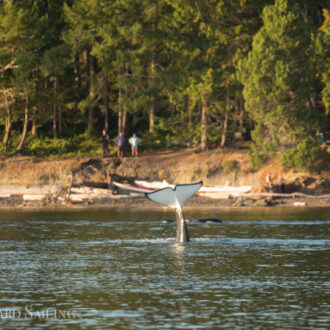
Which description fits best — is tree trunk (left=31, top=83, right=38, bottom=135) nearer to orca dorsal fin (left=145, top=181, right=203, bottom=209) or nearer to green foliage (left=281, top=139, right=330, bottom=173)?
green foliage (left=281, top=139, right=330, bottom=173)

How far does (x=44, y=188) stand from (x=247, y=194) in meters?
14.2

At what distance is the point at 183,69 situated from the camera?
6256 cm

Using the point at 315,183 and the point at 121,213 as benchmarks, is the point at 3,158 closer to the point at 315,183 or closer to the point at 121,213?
the point at 121,213

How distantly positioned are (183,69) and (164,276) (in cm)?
3996

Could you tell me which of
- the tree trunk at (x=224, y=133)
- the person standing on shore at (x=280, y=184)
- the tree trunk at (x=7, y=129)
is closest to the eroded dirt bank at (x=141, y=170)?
the tree trunk at (x=224, y=133)

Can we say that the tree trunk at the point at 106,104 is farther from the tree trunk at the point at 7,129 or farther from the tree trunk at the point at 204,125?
the tree trunk at the point at 204,125

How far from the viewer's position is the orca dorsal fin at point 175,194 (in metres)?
28.4

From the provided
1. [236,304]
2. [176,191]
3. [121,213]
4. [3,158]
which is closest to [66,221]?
[121,213]

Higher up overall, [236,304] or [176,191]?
[176,191]

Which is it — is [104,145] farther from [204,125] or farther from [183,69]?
[183,69]

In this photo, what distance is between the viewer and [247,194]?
5812 centimetres

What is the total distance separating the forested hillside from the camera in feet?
191

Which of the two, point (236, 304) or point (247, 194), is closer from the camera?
point (236, 304)

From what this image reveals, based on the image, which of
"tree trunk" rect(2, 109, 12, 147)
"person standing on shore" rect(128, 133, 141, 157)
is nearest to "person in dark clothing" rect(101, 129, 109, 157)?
"person standing on shore" rect(128, 133, 141, 157)
